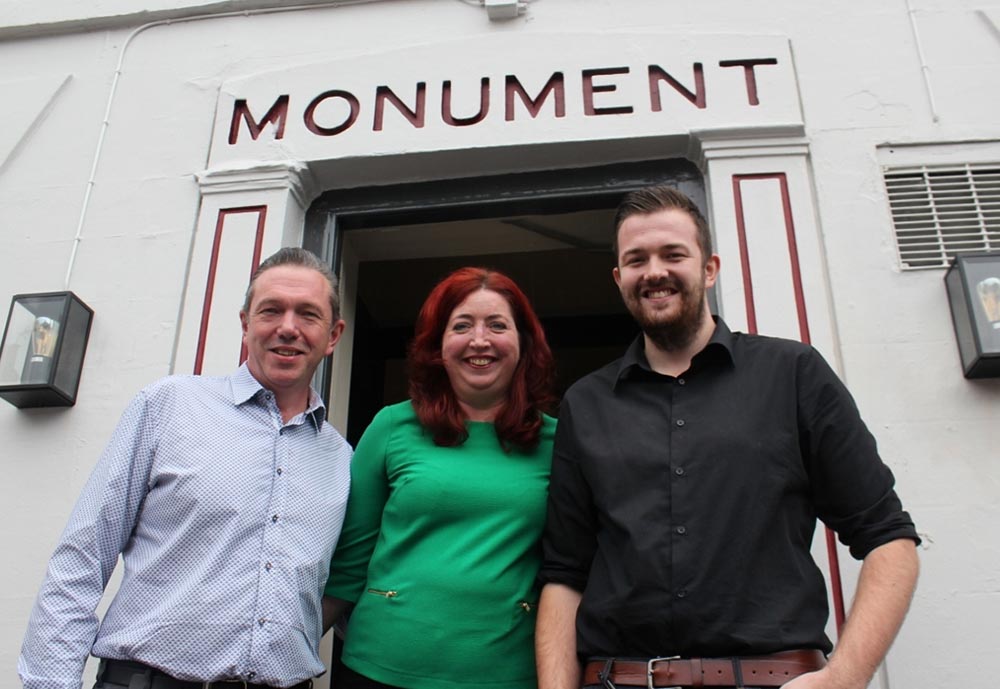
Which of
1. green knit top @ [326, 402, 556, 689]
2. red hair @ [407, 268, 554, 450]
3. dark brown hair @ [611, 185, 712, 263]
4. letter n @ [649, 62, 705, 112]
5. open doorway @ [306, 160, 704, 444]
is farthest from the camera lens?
open doorway @ [306, 160, 704, 444]

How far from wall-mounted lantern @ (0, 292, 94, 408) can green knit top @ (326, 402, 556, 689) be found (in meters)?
1.28

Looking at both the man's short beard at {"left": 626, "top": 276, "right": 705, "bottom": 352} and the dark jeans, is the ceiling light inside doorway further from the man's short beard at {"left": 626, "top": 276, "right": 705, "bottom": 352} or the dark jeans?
the dark jeans

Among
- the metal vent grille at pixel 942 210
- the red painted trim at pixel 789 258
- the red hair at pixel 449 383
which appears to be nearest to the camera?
the red hair at pixel 449 383

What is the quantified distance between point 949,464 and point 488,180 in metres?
1.77

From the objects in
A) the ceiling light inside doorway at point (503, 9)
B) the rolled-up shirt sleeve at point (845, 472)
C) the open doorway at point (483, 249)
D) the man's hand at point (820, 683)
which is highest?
the ceiling light inside doorway at point (503, 9)

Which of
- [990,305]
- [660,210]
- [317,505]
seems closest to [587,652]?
[317,505]

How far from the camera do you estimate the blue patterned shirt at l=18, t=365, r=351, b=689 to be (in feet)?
5.65

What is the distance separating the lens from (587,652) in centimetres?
175

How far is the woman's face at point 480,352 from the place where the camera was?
2.19 m

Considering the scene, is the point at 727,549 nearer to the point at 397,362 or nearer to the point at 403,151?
the point at 403,151

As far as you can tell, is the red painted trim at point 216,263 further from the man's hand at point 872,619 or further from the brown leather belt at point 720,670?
the man's hand at point 872,619

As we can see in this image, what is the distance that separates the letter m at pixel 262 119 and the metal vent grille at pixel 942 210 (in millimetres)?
2125

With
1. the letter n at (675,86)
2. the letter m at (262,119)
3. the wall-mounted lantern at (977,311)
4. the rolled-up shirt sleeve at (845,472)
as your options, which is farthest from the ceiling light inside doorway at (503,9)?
the rolled-up shirt sleeve at (845,472)

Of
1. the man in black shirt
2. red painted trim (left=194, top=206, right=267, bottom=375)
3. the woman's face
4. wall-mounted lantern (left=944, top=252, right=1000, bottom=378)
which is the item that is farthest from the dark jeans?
wall-mounted lantern (left=944, top=252, right=1000, bottom=378)
